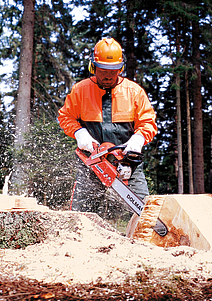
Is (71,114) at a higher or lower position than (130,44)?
lower

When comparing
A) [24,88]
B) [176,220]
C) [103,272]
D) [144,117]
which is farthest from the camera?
[24,88]

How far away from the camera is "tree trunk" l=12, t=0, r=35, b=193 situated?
7708mm

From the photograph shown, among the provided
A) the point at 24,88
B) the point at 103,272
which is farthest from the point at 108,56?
the point at 24,88

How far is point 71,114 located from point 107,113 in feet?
1.61

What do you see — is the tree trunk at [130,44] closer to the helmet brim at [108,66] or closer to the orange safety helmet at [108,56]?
the orange safety helmet at [108,56]

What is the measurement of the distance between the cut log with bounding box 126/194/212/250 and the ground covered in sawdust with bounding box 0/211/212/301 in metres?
0.31

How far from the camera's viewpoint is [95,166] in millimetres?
2996

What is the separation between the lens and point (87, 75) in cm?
1182

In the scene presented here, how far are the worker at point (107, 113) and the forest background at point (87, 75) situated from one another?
13.1ft

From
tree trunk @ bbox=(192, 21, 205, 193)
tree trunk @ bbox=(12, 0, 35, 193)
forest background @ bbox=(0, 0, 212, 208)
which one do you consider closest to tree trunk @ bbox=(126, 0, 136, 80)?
forest background @ bbox=(0, 0, 212, 208)

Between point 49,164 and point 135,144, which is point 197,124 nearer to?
point 49,164

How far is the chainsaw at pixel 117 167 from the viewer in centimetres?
266

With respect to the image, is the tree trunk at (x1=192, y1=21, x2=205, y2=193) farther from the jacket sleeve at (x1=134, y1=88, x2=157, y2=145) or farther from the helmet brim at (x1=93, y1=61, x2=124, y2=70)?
the helmet brim at (x1=93, y1=61, x2=124, y2=70)

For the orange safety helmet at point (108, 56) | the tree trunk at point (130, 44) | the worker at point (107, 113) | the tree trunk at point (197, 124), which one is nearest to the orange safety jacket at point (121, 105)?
the worker at point (107, 113)
